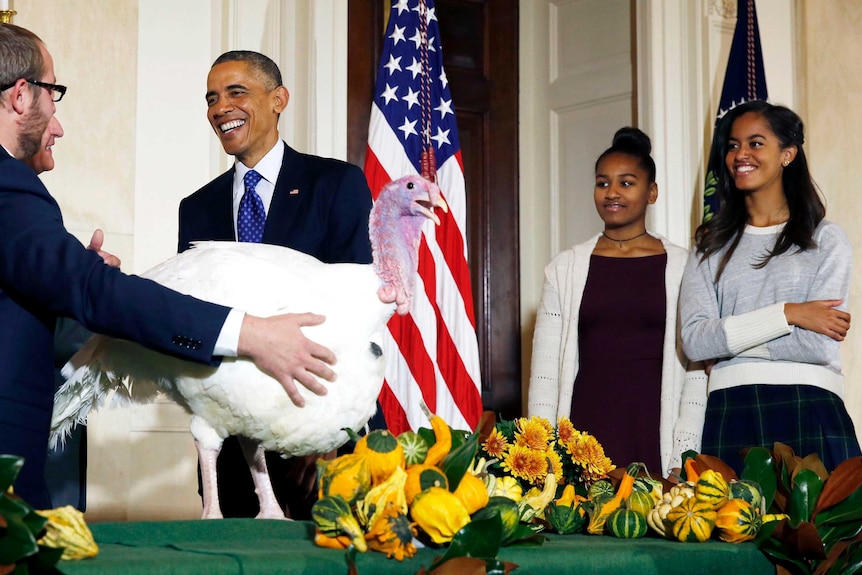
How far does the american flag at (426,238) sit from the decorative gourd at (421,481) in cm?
262

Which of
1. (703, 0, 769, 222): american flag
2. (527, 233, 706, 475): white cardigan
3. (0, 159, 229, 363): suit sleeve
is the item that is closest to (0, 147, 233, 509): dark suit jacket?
(0, 159, 229, 363): suit sleeve

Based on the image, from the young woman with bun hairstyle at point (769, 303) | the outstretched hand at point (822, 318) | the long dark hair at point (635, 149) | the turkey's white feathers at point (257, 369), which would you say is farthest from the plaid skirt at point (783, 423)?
the turkey's white feathers at point (257, 369)

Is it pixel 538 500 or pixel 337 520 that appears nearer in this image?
pixel 337 520

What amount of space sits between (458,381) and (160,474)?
111 cm

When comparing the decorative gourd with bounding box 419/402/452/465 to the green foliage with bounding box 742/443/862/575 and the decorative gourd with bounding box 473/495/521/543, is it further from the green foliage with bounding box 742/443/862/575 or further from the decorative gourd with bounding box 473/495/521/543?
the green foliage with bounding box 742/443/862/575

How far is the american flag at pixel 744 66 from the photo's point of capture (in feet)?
15.8

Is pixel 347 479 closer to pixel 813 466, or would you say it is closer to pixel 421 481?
pixel 421 481

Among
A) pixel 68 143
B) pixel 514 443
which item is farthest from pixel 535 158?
pixel 514 443

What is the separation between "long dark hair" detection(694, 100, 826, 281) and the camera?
328cm

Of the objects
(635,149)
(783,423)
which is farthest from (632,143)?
(783,423)

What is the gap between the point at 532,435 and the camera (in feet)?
6.20

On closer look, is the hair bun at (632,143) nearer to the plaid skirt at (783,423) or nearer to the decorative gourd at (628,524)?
the plaid skirt at (783,423)

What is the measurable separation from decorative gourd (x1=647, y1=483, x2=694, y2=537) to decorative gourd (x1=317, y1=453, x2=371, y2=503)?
0.53 meters

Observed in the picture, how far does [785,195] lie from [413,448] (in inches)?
88.4
